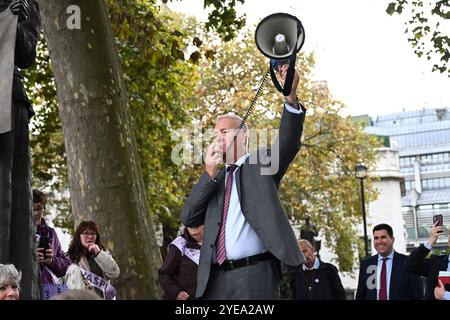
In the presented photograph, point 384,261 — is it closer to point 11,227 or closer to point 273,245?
point 273,245

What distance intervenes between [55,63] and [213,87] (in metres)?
22.8

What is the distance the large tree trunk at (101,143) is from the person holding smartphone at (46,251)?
119 inches

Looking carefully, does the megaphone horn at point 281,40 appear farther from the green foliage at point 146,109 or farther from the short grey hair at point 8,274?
the green foliage at point 146,109

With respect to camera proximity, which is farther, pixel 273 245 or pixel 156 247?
pixel 156 247

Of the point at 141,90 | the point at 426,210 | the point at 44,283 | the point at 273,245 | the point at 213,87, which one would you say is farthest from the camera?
the point at 426,210

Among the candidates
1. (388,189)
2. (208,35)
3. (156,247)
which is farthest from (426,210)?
(156,247)

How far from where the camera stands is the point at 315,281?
11.0 metres

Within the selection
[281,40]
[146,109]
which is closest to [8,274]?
[281,40]

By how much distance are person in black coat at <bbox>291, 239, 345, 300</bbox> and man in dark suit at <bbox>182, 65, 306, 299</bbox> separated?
5641 mm

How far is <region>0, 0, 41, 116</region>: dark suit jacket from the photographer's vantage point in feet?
17.6

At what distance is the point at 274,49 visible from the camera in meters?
5.16

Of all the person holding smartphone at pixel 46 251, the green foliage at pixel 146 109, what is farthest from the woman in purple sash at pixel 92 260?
the green foliage at pixel 146 109
